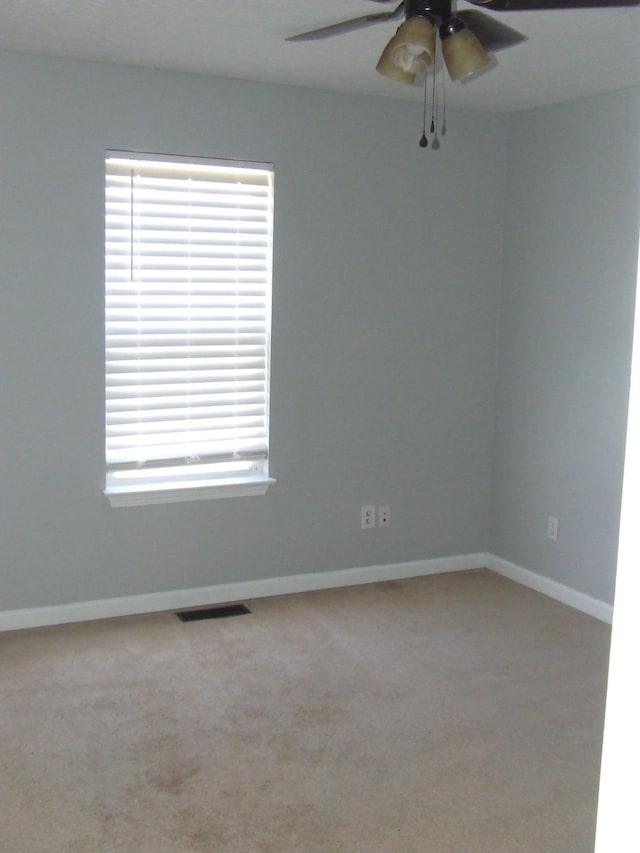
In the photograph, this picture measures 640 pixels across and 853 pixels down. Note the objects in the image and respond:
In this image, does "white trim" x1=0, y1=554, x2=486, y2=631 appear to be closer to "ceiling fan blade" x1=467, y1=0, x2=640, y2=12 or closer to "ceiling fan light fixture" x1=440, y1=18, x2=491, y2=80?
"ceiling fan light fixture" x1=440, y1=18, x2=491, y2=80

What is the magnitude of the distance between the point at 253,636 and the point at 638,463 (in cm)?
339

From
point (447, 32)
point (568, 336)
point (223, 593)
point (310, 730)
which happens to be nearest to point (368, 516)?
point (223, 593)

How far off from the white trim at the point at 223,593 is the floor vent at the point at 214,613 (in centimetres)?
6

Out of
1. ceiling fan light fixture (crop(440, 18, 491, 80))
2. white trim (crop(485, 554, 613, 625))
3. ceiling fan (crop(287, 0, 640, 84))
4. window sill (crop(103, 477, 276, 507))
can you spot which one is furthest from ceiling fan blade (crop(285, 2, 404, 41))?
white trim (crop(485, 554, 613, 625))

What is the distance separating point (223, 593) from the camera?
427 centimetres

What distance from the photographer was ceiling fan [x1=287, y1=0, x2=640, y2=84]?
2234 mm

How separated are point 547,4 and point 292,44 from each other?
1.36 m

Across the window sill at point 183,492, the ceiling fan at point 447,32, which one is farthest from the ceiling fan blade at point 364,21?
the window sill at point 183,492

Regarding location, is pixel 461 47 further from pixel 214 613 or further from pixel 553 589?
pixel 553 589

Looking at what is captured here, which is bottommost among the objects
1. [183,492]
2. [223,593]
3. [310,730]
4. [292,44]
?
[310,730]

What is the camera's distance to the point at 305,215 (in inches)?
166

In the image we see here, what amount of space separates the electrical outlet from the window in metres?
0.57

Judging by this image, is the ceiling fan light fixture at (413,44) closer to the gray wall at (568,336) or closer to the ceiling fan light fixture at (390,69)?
the ceiling fan light fixture at (390,69)

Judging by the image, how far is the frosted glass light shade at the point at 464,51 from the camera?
237cm
